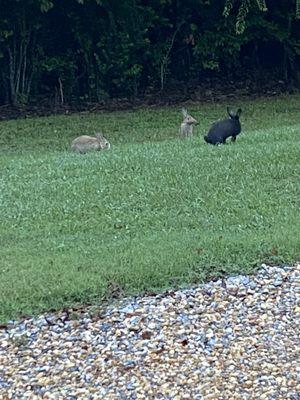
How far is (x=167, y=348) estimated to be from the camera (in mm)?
5066

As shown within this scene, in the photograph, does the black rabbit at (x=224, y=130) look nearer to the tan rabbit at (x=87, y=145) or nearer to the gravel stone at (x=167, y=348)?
the tan rabbit at (x=87, y=145)

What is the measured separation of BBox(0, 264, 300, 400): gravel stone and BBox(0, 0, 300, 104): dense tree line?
40.3 ft

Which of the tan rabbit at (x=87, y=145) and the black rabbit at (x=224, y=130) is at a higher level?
the black rabbit at (x=224, y=130)

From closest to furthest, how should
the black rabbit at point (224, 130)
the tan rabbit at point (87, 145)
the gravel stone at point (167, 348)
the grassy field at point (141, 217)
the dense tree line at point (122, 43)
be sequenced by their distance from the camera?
the gravel stone at point (167, 348) < the grassy field at point (141, 217) < the black rabbit at point (224, 130) < the tan rabbit at point (87, 145) < the dense tree line at point (122, 43)

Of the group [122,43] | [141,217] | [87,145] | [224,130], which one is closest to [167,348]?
[141,217]

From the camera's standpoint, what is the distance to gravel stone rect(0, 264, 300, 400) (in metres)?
4.74

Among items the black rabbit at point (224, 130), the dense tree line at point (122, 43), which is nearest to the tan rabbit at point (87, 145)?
the black rabbit at point (224, 130)

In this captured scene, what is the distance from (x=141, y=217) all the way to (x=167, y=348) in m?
2.79

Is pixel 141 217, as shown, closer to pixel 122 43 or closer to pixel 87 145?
pixel 87 145

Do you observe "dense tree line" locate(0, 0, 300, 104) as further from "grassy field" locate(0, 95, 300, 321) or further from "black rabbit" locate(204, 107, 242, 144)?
"black rabbit" locate(204, 107, 242, 144)

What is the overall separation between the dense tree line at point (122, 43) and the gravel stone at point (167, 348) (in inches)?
484

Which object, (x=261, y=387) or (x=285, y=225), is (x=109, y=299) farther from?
(x=285, y=225)

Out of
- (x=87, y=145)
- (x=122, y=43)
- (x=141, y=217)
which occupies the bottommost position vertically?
(x=87, y=145)

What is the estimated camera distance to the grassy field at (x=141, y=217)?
597cm
